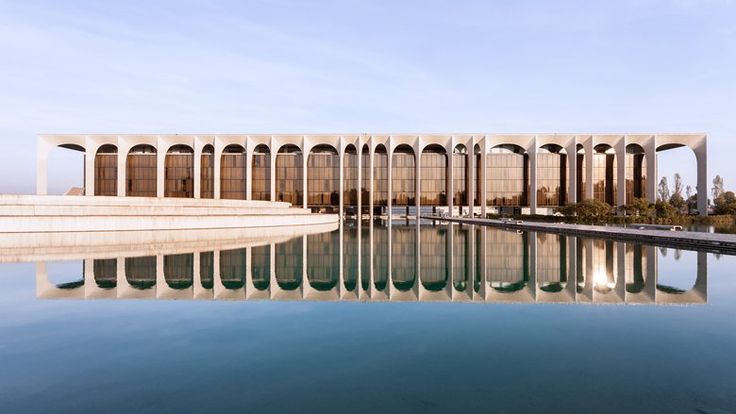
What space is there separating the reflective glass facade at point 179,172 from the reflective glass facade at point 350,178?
23.4 metres

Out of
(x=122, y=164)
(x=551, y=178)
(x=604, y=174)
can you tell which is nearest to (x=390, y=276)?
(x=122, y=164)

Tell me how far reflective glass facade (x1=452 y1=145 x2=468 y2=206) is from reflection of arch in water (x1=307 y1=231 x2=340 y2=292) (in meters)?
46.7

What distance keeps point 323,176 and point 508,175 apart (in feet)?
95.4

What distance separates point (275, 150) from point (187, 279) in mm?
49355

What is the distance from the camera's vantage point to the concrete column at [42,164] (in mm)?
58062

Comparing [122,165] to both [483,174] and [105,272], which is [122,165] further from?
[105,272]

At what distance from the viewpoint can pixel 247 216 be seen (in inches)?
1336

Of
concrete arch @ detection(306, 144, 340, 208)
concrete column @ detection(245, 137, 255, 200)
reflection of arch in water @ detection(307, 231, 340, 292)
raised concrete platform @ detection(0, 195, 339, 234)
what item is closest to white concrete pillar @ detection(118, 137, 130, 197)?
concrete column @ detection(245, 137, 255, 200)

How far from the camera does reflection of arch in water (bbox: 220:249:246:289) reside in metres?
12.4

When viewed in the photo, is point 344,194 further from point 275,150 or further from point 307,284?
point 307,284

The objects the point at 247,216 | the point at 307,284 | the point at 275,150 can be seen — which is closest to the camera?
the point at 307,284

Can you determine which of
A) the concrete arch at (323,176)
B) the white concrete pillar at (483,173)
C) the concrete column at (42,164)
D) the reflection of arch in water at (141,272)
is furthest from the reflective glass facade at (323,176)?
the reflection of arch in water at (141,272)

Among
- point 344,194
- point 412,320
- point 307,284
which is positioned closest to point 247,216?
point 307,284

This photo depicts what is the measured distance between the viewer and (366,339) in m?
7.21
